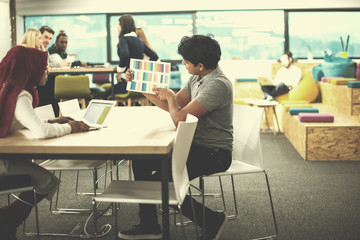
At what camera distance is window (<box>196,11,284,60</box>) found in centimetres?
827

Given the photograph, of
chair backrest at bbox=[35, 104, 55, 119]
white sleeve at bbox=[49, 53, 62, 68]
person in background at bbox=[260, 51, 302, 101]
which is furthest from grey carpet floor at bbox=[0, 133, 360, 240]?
person in background at bbox=[260, 51, 302, 101]

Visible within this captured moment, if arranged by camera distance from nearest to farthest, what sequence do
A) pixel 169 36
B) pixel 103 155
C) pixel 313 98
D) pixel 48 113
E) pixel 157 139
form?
1. pixel 103 155
2. pixel 157 139
3. pixel 48 113
4. pixel 313 98
5. pixel 169 36

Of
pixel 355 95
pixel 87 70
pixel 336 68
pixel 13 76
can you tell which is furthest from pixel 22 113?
pixel 336 68

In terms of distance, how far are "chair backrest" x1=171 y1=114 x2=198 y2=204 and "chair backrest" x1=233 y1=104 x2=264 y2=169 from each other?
2.06 feet

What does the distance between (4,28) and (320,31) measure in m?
5.52

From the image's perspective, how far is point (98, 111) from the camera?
2.46 meters

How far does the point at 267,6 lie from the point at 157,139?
6.58 m

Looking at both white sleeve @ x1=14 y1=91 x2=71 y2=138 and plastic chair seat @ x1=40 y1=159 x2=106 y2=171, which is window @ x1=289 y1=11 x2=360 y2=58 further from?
white sleeve @ x1=14 y1=91 x2=71 y2=138

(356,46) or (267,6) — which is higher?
(267,6)

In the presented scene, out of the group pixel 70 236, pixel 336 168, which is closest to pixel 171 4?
pixel 336 168

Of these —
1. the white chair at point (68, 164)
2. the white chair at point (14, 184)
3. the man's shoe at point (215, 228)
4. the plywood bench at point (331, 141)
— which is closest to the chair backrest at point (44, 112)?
the white chair at point (68, 164)

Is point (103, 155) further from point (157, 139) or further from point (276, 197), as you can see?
point (276, 197)

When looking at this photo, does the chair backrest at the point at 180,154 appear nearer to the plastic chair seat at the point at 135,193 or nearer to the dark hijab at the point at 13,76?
the plastic chair seat at the point at 135,193

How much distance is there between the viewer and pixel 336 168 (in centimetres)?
427
